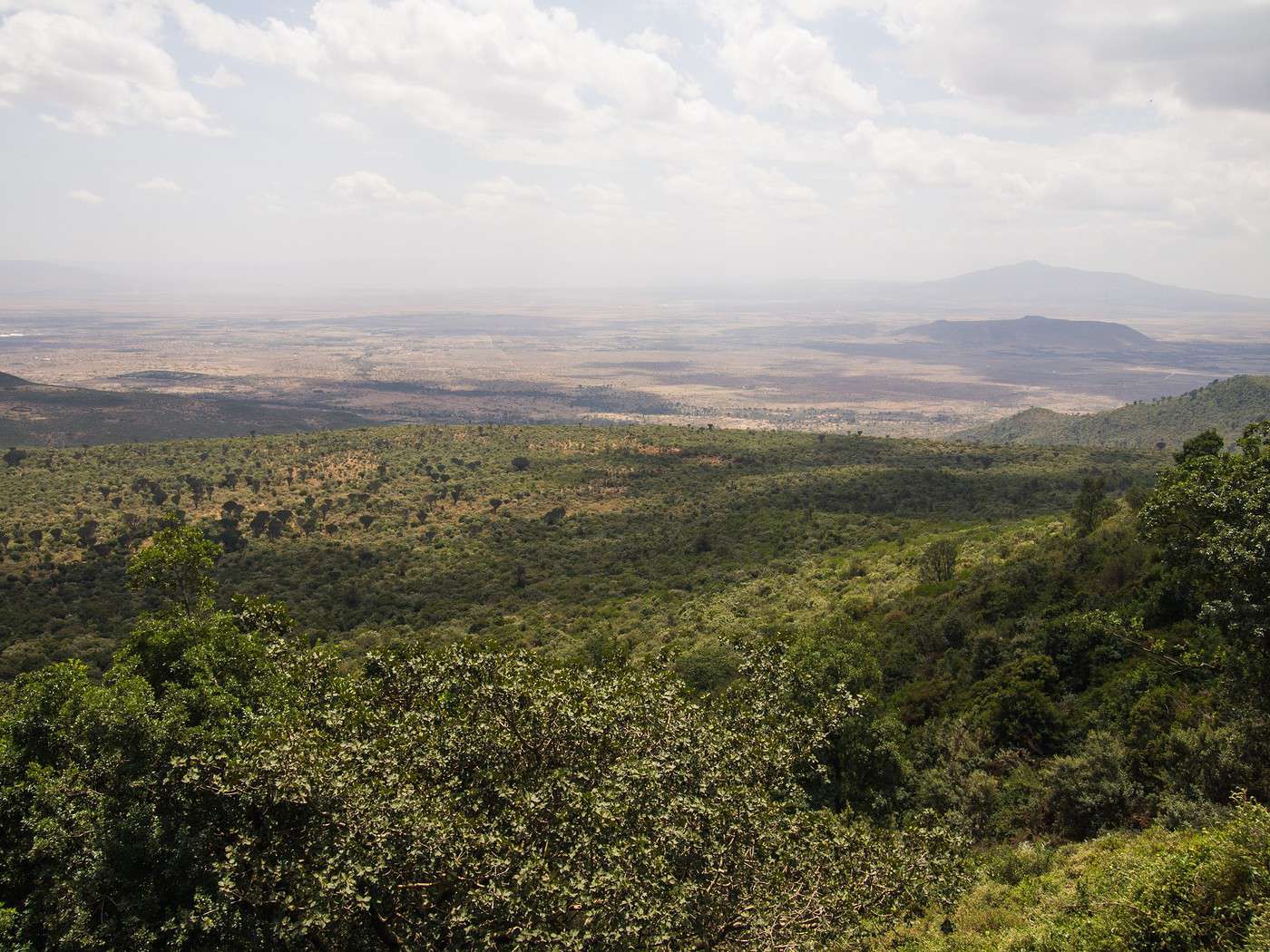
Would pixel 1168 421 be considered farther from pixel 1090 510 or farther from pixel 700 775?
pixel 700 775

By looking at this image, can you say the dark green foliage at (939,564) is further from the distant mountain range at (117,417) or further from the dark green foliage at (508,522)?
the distant mountain range at (117,417)

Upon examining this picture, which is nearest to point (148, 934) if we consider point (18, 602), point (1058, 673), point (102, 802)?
point (102, 802)

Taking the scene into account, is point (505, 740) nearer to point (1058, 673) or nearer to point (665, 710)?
point (665, 710)

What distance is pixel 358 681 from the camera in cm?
1566

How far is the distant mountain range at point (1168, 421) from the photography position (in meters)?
104

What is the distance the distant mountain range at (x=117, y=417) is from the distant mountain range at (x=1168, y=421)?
13629 cm

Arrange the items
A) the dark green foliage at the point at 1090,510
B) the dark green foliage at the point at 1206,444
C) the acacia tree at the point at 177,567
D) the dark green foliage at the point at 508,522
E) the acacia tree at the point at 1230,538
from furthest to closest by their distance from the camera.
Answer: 1. the dark green foliage at the point at 508,522
2. the dark green foliage at the point at 1090,510
3. the dark green foliage at the point at 1206,444
4. the acacia tree at the point at 177,567
5. the acacia tree at the point at 1230,538

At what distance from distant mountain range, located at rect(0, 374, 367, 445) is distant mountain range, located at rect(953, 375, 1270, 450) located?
13629 cm

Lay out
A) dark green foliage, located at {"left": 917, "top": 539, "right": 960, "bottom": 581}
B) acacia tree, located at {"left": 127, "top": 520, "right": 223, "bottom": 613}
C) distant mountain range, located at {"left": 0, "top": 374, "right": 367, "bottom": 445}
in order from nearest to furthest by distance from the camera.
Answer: acacia tree, located at {"left": 127, "top": 520, "right": 223, "bottom": 613}
dark green foliage, located at {"left": 917, "top": 539, "right": 960, "bottom": 581}
distant mountain range, located at {"left": 0, "top": 374, "right": 367, "bottom": 445}

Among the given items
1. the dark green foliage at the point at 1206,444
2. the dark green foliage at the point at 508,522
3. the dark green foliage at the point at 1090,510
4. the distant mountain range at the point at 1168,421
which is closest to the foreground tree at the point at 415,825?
the dark green foliage at the point at 508,522

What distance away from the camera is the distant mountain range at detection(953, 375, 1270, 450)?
10406 cm

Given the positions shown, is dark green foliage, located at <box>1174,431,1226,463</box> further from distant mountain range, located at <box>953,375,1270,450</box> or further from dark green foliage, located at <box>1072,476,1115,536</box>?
distant mountain range, located at <box>953,375,1270,450</box>

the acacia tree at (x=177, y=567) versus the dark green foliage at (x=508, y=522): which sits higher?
the acacia tree at (x=177, y=567)

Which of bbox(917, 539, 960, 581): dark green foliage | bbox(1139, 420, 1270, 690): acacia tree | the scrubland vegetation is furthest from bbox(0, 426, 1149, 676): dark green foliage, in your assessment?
bbox(1139, 420, 1270, 690): acacia tree
